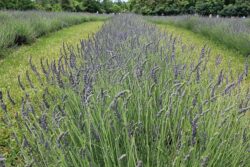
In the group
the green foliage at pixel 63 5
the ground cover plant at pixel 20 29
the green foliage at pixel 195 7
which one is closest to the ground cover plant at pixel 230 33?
the ground cover plant at pixel 20 29

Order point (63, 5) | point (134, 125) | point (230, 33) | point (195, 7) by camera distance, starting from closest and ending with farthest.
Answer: point (134, 125)
point (230, 33)
point (195, 7)
point (63, 5)

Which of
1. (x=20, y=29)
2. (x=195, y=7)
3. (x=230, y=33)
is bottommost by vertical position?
(x=195, y=7)

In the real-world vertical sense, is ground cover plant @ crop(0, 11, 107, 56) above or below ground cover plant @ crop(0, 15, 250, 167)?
below

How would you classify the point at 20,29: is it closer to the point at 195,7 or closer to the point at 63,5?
the point at 195,7

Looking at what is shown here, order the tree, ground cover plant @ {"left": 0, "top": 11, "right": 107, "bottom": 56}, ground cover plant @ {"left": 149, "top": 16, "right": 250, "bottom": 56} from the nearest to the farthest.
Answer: ground cover plant @ {"left": 0, "top": 11, "right": 107, "bottom": 56} < ground cover plant @ {"left": 149, "top": 16, "right": 250, "bottom": 56} < the tree

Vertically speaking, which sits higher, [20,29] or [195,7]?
[20,29]

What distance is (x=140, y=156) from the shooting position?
1591 millimetres

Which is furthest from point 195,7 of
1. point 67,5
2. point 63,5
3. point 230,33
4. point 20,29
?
point 20,29

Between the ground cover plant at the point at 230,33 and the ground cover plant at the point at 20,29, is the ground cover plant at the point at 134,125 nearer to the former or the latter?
the ground cover plant at the point at 20,29

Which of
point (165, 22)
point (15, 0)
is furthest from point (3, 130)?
point (15, 0)

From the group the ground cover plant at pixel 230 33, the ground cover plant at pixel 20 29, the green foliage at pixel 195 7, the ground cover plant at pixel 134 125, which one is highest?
the ground cover plant at pixel 134 125

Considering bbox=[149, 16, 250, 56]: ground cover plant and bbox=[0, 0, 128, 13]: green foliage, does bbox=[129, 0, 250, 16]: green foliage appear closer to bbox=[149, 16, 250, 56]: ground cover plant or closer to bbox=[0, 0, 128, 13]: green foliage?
bbox=[0, 0, 128, 13]: green foliage

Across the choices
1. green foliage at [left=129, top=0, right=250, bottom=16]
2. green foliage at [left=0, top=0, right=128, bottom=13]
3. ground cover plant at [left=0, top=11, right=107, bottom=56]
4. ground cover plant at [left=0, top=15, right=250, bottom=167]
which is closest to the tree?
green foliage at [left=0, top=0, right=128, bottom=13]

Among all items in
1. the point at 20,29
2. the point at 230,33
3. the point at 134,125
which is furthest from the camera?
the point at 230,33
